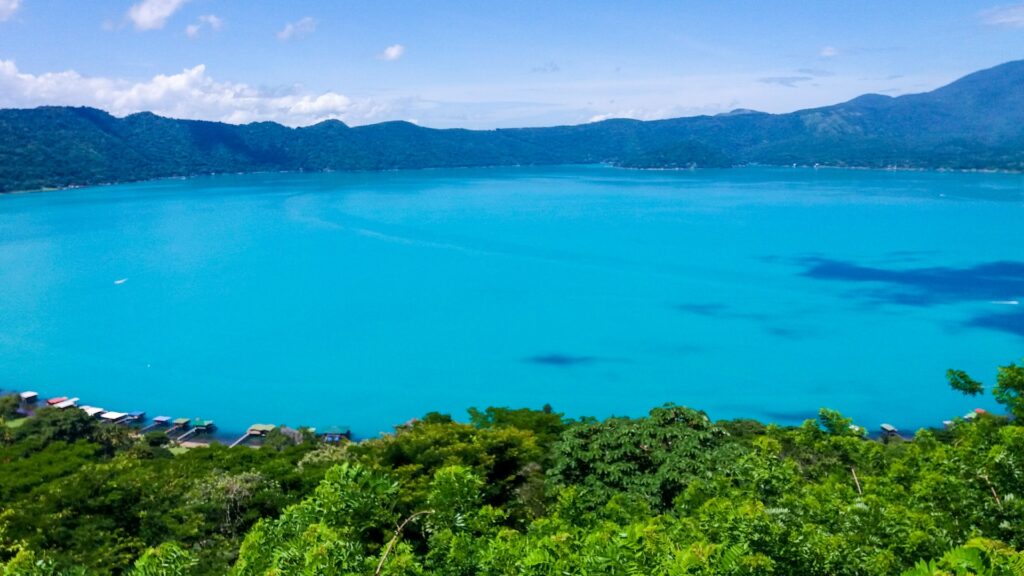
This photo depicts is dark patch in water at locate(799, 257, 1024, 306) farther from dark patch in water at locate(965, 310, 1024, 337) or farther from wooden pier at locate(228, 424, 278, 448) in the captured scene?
wooden pier at locate(228, 424, 278, 448)

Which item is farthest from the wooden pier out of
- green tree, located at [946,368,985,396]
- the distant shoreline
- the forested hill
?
the forested hill

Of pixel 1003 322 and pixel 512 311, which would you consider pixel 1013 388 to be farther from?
pixel 1003 322

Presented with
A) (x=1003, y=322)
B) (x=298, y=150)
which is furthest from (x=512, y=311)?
(x=298, y=150)

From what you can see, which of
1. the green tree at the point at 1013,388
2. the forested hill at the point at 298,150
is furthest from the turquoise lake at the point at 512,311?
the forested hill at the point at 298,150

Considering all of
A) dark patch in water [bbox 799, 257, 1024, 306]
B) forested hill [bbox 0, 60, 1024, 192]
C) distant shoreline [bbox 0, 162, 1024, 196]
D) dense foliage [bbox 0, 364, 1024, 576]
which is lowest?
dark patch in water [bbox 799, 257, 1024, 306]

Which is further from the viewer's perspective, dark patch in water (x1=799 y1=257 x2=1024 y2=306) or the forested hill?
the forested hill

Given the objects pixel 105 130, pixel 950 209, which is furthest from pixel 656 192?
pixel 105 130
